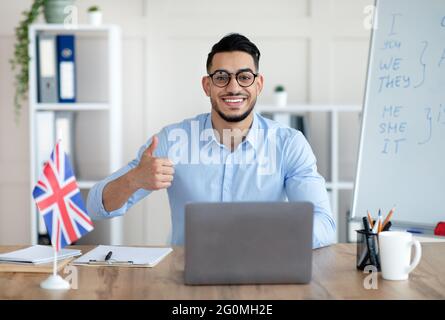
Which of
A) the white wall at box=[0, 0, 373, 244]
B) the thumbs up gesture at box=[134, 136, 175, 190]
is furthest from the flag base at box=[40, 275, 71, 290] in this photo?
the white wall at box=[0, 0, 373, 244]

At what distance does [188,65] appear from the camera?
3.67 m

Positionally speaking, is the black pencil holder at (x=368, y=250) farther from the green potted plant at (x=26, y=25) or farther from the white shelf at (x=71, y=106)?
the green potted plant at (x=26, y=25)

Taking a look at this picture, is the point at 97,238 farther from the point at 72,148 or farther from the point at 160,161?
the point at 160,161

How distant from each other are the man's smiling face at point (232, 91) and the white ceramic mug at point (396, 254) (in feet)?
2.93

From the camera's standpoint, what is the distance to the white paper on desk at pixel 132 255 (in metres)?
1.65

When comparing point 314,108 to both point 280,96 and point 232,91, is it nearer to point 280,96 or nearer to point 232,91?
point 280,96

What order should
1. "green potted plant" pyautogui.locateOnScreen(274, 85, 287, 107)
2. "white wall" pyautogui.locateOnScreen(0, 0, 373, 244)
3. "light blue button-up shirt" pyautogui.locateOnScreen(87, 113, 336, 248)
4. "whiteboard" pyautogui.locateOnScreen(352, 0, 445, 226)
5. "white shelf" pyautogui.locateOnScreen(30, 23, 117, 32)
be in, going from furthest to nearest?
"white wall" pyautogui.locateOnScreen(0, 0, 373, 244) → "green potted plant" pyautogui.locateOnScreen(274, 85, 287, 107) → "white shelf" pyautogui.locateOnScreen(30, 23, 117, 32) → "light blue button-up shirt" pyautogui.locateOnScreen(87, 113, 336, 248) → "whiteboard" pyautogui.locateOnScreen(352, 0, 445, 226)

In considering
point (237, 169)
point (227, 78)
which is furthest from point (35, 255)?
point (227, 78)

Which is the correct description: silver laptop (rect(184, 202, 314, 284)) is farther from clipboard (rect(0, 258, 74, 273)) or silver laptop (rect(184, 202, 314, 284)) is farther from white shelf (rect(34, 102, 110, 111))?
white shelf (rect(34, 102, 110, 111))

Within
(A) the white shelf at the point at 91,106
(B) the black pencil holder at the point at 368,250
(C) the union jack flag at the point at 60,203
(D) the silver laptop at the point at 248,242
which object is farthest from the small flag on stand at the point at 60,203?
(A) the white shelf at the point at 91,106

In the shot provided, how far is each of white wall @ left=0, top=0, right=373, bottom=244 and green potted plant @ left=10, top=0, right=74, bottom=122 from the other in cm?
15

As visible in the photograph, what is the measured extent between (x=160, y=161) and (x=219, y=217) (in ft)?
1.69

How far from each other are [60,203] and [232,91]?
94cm

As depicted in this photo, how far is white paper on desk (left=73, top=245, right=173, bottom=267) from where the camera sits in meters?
1.65
